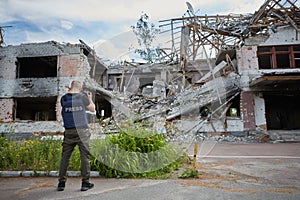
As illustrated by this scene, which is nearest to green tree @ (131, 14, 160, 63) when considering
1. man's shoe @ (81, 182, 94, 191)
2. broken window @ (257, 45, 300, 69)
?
broken window @ (257, 45, 300, 69)

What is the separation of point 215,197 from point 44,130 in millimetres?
11252

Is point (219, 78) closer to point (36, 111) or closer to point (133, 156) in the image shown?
point (133, 156)

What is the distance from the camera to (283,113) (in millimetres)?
14078

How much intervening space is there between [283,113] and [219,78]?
610 cm

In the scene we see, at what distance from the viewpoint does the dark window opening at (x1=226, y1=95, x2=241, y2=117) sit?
1100 cm

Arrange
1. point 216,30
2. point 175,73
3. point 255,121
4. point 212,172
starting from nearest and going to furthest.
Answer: point 212,172, point 255,121, point 216,30, point 175,73

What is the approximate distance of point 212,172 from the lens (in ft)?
12.3

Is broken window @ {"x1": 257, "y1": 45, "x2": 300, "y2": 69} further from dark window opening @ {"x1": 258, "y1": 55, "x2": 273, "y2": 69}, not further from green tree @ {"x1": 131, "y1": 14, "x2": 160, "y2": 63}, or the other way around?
green tree @ {"x1": 131, "y1": 14, "x2": 160, "y2": 63}

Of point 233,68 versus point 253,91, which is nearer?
point 253,91

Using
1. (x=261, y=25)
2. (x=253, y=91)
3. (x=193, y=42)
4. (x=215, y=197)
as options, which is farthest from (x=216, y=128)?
(x=215, y=197)

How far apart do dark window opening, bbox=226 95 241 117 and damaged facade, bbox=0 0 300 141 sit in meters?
0.05

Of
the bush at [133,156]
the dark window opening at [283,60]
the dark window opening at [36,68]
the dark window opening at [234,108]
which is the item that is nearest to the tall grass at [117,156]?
the bush at [133,156]

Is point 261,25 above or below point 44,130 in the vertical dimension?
above

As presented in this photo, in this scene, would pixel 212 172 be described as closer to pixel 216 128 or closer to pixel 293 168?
pixel 293 168
